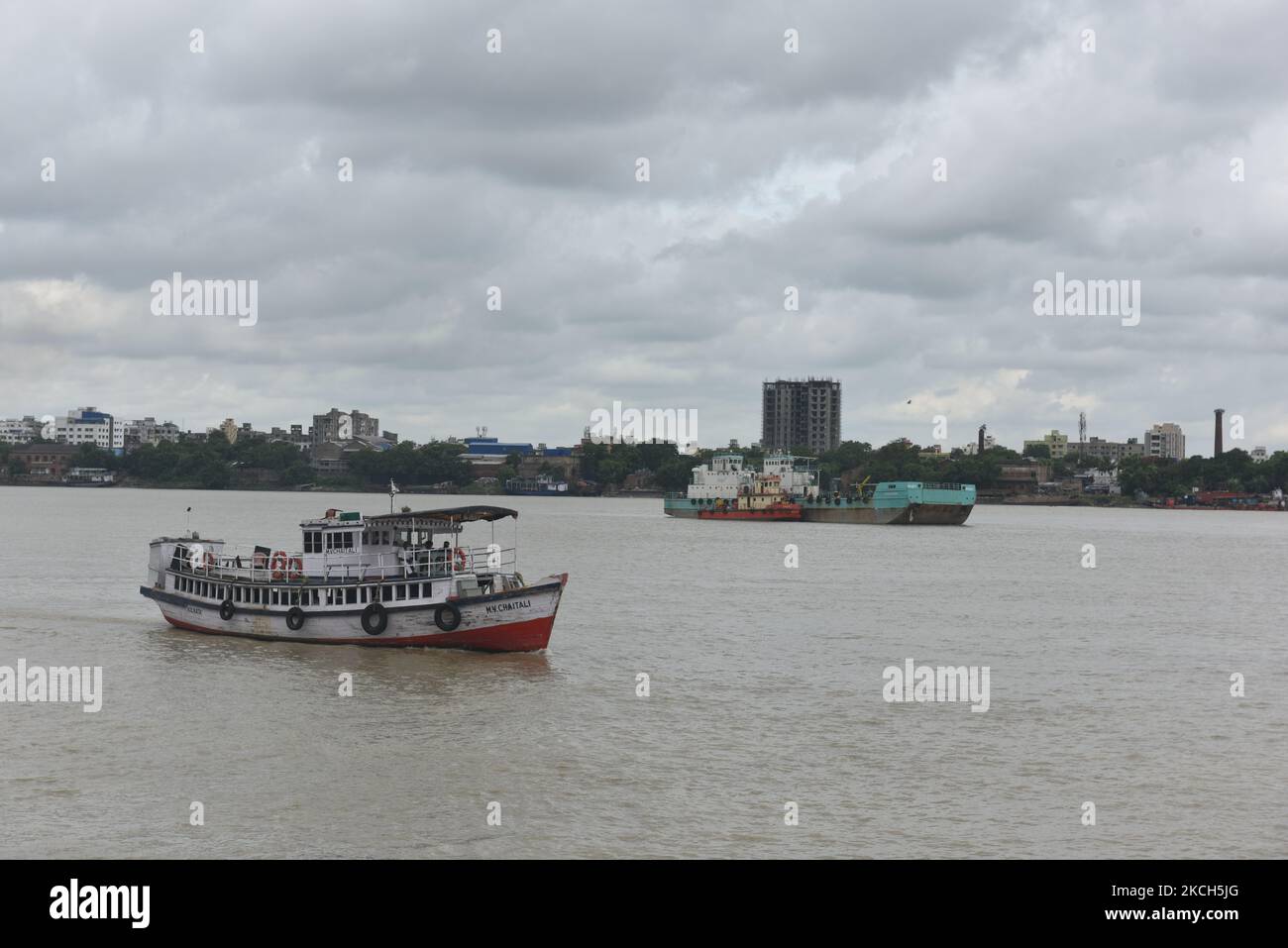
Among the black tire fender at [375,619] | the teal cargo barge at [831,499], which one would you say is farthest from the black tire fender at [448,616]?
the teal cargo barge at [831,499]

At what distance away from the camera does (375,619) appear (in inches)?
1786

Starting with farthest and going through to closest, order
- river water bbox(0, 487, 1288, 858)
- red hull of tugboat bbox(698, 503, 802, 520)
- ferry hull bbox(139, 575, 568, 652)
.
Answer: red hull of tugboat bbox(698, 503, 802, 520) → ferry hull bbox(139, 575, 568, 652) → river water bbox(0, 487, 1288, 858)

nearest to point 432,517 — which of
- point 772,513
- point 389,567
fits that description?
point 389,567

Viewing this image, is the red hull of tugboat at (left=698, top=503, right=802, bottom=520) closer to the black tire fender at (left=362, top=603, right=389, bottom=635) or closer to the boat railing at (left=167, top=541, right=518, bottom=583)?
the boat railing at (left=167, top=541, right=518, bottom=583)

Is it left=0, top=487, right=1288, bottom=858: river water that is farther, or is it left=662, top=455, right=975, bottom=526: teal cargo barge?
left=662, top=455, right=975, bottom=526: teal cargo barge

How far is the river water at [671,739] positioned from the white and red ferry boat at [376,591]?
2.81 ft

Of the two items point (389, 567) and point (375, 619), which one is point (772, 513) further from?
point (375, 619)

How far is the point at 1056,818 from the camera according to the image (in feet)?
84.0

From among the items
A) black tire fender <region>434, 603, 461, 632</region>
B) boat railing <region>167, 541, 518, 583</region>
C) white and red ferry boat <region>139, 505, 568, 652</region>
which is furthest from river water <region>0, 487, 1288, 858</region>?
boat railing <region>167, 541, 518, 583</region>

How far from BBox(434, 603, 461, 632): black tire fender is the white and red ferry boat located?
3cm

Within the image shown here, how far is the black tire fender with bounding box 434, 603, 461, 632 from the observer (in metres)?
44.6

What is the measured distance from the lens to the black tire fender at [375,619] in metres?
45.2
